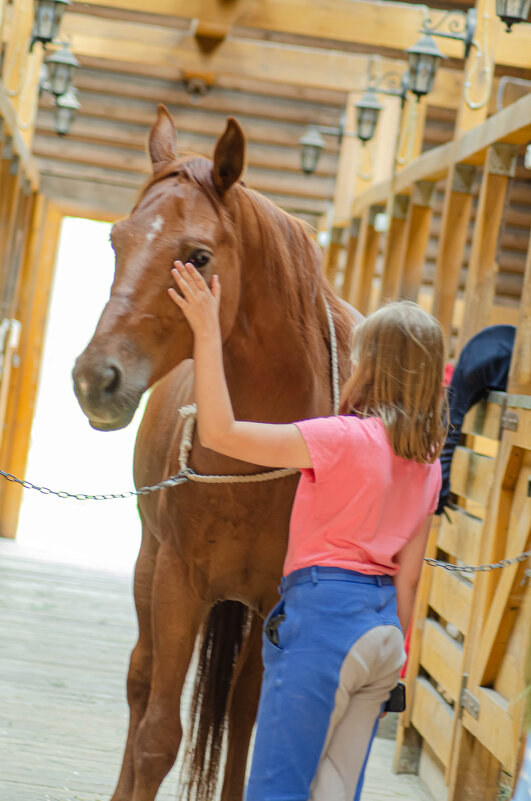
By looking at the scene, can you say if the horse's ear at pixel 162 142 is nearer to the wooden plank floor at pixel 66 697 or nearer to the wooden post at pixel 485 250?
the wooden post at pixel 485 250

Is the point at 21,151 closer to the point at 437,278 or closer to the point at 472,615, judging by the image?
the point at 437,278

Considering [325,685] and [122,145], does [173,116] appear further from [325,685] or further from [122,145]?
[325,685]

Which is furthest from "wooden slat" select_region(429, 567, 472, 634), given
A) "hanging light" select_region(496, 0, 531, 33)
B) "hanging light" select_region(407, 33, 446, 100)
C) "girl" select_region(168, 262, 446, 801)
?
"hanging light" select_region(407, 33, 446, 100)

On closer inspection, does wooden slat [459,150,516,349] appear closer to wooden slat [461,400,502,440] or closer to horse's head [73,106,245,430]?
wooden slat [461,400,502,440]

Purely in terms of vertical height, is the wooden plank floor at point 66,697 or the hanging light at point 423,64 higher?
the hanging light at point 423,64

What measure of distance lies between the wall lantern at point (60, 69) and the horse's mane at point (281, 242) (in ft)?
13.8

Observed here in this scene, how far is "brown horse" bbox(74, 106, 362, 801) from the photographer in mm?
1852

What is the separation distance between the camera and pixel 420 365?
5.91ft

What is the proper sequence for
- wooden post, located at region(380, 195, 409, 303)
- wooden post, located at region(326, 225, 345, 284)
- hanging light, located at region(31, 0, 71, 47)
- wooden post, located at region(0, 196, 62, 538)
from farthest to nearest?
1. wooden post, located at region(0, 196, 62, 538)
2. wooden post, located at region(326, 225, 345, 284)
3. wooden post, located at region(380, 195, 409, 303)
4. hanging light, located at region(31, 0, 71, 47)

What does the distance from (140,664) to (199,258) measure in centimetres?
148

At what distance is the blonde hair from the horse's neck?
361mm

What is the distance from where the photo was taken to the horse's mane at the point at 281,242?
203 centimetres

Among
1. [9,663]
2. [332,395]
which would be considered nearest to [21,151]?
[9,663]

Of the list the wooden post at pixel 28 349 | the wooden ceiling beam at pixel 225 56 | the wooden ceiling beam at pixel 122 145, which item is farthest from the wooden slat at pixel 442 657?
the wooden ceiling beam at pixel 122 145
